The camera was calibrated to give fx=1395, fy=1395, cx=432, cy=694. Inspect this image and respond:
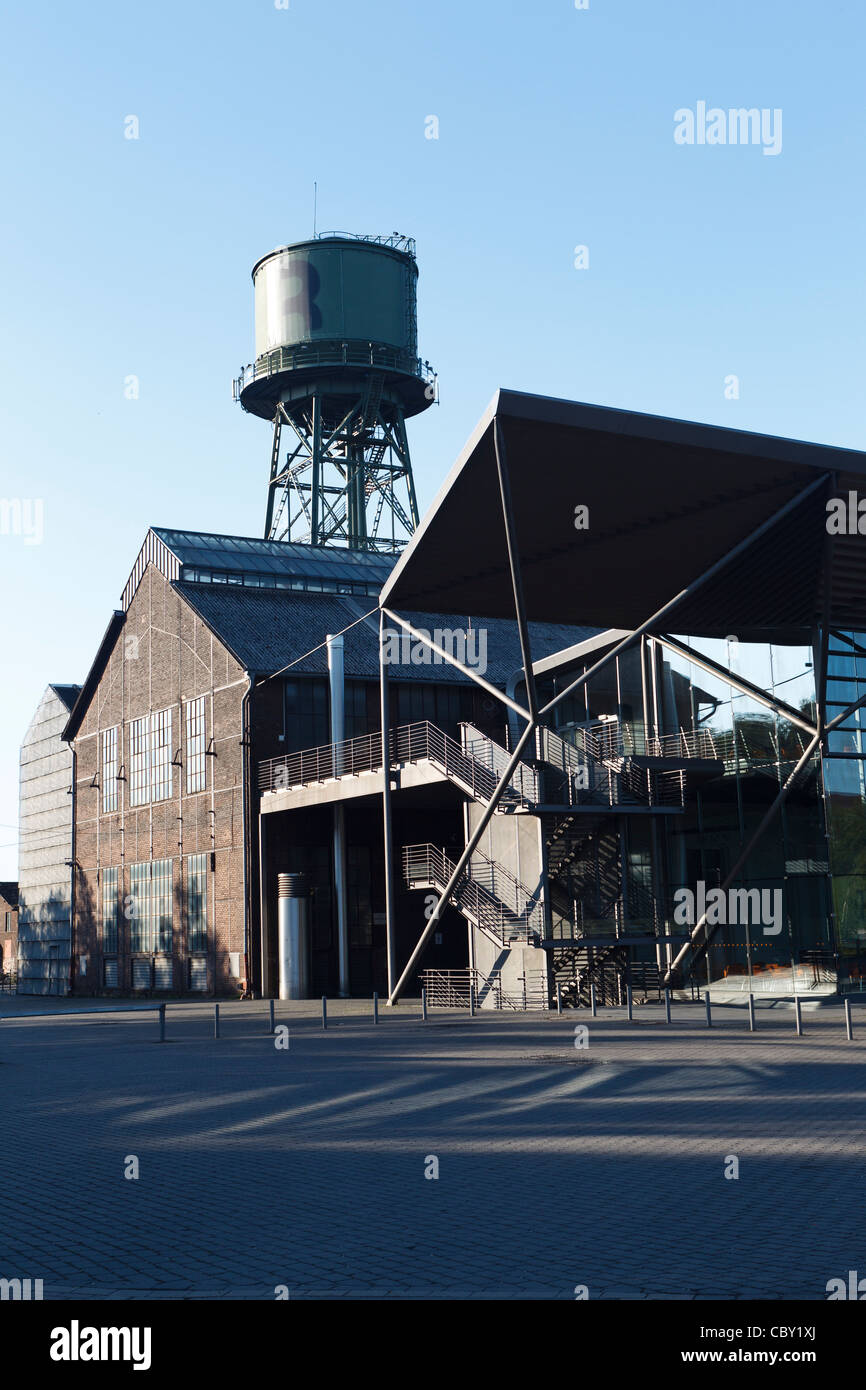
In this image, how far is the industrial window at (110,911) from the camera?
5322cm

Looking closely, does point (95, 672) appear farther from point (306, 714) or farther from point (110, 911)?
point (306, 714)

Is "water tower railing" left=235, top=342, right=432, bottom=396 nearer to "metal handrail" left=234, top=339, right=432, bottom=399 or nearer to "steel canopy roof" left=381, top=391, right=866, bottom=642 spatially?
"metal handrail" left=234, top=339, right=432, bottom=399

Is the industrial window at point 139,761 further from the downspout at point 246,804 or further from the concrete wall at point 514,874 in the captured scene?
the concrete wall at point 514,874

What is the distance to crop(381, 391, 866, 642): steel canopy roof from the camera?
2231 cm

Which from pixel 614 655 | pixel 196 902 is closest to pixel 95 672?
pixel 196 902

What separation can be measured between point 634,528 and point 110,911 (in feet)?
113

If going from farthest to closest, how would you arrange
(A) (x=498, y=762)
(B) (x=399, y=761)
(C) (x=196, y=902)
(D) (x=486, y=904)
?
(C) (x=196, y=902)
(B) (x=399, y=761)
(A) (x=498, y=762)
(D) (x=486, y=904)

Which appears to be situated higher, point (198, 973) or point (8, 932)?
point (8, 932)

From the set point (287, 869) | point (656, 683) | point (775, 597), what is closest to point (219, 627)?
point (287, 869)

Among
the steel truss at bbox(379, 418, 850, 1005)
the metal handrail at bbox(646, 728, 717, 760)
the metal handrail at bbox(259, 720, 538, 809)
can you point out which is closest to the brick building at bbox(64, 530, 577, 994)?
the metal handrail at bbox(259, 720, 538, 809)

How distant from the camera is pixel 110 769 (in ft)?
181

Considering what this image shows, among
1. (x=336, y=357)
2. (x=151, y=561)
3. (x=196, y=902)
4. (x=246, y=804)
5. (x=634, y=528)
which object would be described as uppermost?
(x=336, y=357)

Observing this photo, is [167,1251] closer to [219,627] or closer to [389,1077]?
[389,1077]

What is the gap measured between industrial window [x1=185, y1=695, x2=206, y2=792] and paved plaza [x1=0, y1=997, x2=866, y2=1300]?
24.6m
